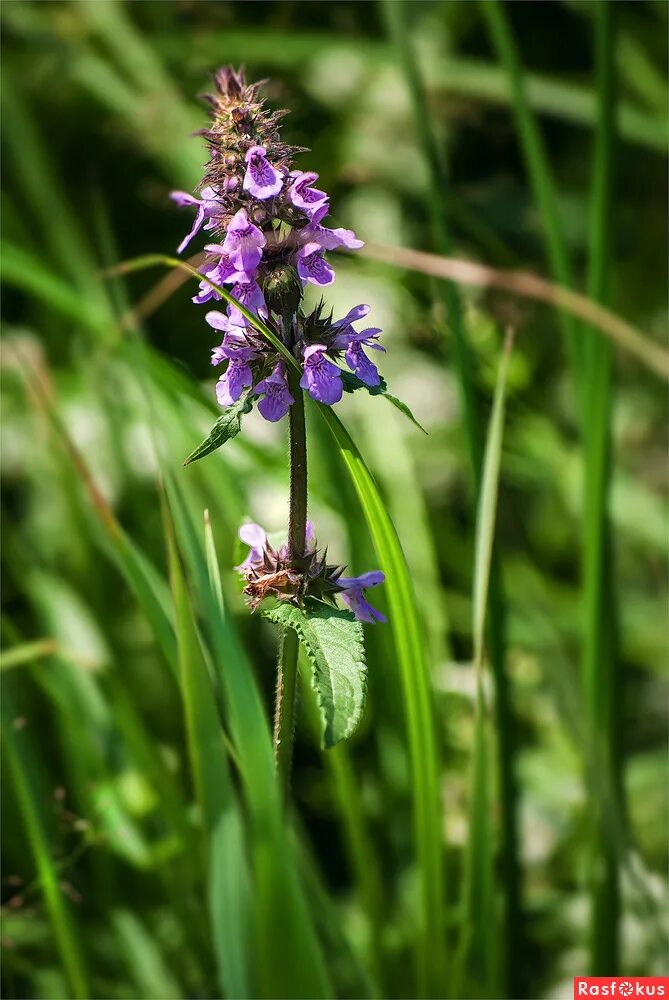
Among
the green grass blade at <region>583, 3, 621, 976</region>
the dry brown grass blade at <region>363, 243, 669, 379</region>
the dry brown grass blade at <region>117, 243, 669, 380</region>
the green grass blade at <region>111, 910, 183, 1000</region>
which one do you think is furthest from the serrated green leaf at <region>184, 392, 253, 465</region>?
the green grass blade at <region>111, 910, 183, 1000</region>

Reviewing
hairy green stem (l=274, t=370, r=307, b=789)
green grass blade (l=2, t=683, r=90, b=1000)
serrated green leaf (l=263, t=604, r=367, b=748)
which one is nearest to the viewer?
serrated green leaf (l=263, t=604, r=367, b=748)

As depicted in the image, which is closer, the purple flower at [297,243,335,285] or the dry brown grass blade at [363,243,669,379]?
the purple flower at [297,243,335,285]

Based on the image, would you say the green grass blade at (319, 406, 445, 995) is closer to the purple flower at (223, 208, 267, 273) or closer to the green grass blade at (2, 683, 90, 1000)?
the purple flower at (223, 208, 267, 273)

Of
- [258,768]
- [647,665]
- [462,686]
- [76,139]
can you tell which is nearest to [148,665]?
[462,686]

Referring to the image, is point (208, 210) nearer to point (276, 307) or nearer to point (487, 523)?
point (276, 307)


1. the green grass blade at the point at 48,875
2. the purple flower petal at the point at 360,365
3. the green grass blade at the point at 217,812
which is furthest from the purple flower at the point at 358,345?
the green grass blade at the point at 48,875

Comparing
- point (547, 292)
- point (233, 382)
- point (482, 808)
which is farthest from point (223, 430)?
point (482, 808)

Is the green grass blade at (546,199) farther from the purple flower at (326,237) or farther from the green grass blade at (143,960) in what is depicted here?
the green grass blade at (143,960)
